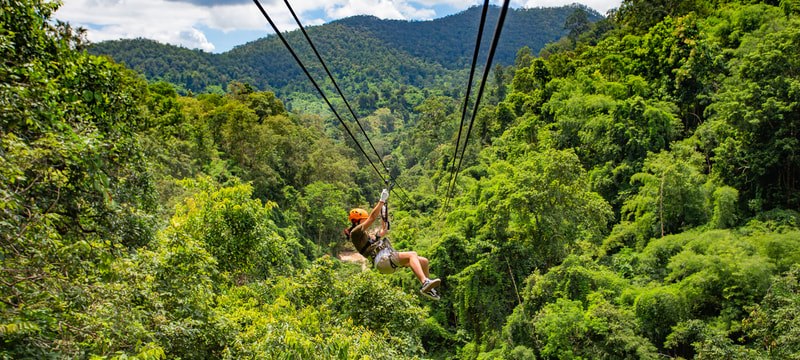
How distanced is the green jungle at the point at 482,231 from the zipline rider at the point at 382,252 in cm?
181

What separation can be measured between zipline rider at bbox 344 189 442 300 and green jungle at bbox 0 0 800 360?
71.1 inches

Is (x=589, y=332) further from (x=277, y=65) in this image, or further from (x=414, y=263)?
(x=277, y=65)

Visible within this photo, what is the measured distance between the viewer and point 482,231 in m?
14.1

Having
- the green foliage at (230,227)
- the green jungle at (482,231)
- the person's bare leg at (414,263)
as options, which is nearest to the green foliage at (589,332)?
the green jungle at (482,231)

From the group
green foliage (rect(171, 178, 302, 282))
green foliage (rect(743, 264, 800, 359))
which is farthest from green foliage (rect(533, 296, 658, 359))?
green foliage (rect(171, 178, 302, 282))

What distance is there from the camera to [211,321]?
671 centimetres

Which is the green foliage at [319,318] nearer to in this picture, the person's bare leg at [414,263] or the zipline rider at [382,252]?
the zipline rider at [382,252]

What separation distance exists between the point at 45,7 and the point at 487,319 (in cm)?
1351

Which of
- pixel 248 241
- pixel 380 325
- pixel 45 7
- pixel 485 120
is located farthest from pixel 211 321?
pixel 485 120

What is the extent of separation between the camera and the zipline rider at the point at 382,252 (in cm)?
511

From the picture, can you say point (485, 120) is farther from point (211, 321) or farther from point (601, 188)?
point (211, 321)

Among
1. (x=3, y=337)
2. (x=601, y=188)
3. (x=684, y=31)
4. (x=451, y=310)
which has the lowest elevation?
(x=451, y=310)

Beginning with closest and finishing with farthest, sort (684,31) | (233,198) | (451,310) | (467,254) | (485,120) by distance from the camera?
(233,198) → (467,254) → (451,310) → (684,31) → (485,120)

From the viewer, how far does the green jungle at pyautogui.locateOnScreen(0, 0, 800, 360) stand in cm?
452
